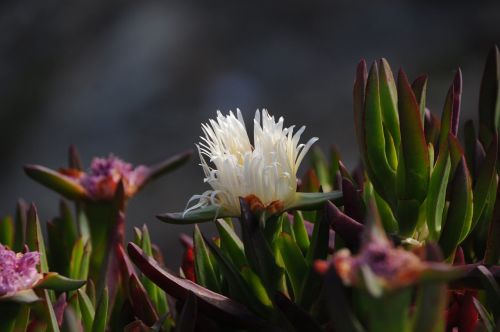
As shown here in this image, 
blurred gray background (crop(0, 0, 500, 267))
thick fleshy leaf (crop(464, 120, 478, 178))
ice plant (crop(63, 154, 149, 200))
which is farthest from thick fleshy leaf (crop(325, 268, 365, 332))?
blurred gray background (crop(0, 0, 500, 267))

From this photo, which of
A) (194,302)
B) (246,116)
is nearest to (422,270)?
(194,302)

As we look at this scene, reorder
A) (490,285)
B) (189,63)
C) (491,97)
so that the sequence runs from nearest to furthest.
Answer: (490,285), (491,97), (189,63)

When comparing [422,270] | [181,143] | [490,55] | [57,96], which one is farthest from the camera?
[57,96]

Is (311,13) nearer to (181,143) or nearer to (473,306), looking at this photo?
(181,143)

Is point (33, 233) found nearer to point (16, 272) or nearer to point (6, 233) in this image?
point (16, 272)

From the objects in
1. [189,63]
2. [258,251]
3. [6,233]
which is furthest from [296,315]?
[189,63]
